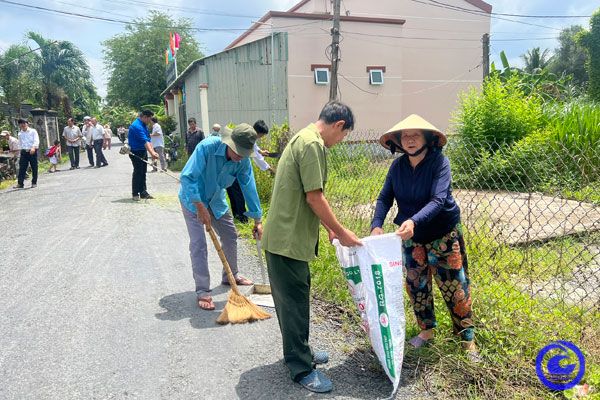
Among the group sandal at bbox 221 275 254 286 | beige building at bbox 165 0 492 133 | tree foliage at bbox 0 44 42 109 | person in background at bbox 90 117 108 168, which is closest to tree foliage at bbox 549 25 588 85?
beige building at bbox 165 0 492 133

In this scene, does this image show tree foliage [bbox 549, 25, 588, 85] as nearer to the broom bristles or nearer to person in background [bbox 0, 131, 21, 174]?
person in background [bbox 0, 131, 21, 174]

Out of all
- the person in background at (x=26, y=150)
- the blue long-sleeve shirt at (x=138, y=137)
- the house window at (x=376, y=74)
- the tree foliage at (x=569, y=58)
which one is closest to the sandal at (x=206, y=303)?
the blue long-sleeve shirt at (x=138, y=137)

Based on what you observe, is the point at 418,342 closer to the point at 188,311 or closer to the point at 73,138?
the point at 188,311

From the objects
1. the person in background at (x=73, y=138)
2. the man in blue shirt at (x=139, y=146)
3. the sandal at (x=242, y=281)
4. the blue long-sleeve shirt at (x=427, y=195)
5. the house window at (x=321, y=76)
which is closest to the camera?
the blue long-sleeve shirt at (x=427, y=195)

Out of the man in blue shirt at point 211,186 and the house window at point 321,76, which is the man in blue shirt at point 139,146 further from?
the house window at point 321,76

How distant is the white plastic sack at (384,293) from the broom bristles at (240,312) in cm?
138

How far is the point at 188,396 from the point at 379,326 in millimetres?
1248

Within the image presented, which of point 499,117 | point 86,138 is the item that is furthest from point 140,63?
point 499,117

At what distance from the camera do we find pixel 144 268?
5234 mm

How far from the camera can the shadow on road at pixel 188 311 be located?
12.7ft

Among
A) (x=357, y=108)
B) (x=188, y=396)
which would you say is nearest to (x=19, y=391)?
(x=188, y=396)

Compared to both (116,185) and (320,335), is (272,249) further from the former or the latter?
(116,185)

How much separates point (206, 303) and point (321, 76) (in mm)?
13957

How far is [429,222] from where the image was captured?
291 centimetres
